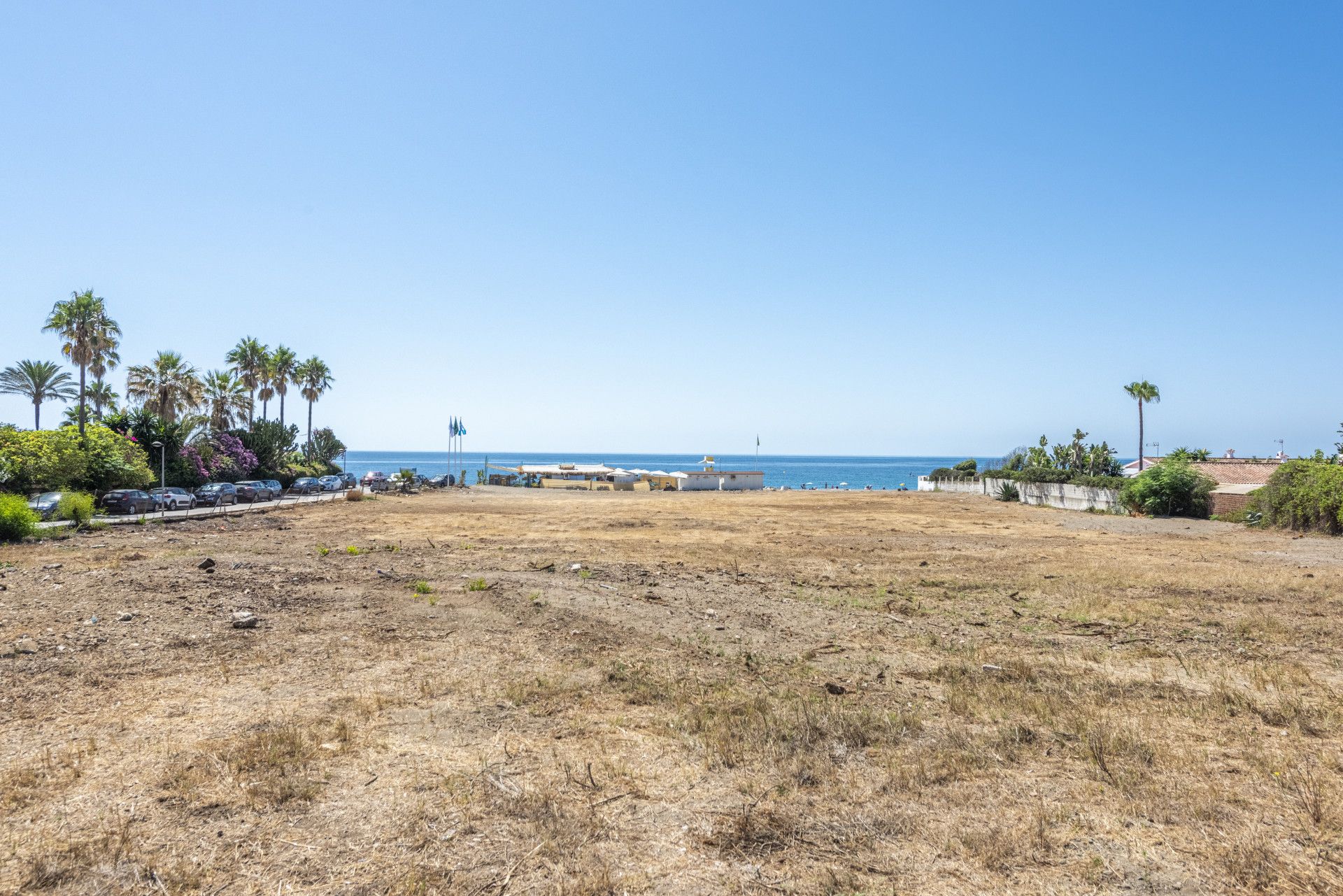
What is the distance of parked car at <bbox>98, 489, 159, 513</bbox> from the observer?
36.9 meters

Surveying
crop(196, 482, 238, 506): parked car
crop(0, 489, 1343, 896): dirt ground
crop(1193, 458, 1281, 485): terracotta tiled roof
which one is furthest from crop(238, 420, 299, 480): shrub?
crop(1193, 458, 1281, 485): terracotta tiled roof

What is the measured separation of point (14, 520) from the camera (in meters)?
24.1

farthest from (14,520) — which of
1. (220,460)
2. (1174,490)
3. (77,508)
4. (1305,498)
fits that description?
(1174,490)

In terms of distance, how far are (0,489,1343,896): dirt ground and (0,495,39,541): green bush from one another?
1013cm

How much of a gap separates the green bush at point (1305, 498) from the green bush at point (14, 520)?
168ft

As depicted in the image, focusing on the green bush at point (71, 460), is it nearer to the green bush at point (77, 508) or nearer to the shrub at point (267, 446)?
the green bush at point (77, 508)

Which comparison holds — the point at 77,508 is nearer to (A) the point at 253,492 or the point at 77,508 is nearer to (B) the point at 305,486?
(A) the point at 253,492

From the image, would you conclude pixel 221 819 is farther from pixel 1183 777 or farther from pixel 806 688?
pixel 1183 777

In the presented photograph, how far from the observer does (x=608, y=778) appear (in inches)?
258

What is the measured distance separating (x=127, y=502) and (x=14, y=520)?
1451 centimetres

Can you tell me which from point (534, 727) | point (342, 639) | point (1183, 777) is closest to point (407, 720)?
point (534, 727)

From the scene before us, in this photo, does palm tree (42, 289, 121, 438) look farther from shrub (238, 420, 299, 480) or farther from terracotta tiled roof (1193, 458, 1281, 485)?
terracotta tiled roof (1193, 458, 1281, 485)

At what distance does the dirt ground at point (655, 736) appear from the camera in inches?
203

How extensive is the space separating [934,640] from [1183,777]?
5.66 meters
